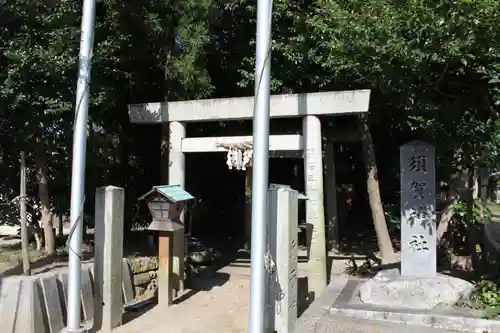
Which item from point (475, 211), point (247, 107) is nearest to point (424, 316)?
point (475, 211)

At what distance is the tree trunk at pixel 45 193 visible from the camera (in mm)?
9781

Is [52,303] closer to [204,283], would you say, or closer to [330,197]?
[204,283]

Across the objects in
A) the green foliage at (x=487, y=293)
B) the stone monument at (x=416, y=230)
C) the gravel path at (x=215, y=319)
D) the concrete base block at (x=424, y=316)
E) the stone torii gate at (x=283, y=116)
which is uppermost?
the stone torii gate at (x=283, y=116)

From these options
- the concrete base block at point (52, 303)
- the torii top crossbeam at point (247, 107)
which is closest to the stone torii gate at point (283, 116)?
the torii top crossbeam at point (247, 107)

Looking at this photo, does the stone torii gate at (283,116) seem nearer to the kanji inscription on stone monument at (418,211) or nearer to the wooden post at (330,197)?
the kanji inscription on stone monument at (418,211)

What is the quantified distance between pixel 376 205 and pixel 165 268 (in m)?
4.64

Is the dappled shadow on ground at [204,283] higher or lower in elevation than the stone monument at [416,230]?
lower

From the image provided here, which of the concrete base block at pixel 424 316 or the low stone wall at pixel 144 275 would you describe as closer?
the concrete base block at pixel 424 316

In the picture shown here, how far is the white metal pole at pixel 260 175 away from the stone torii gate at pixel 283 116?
2.60 metres

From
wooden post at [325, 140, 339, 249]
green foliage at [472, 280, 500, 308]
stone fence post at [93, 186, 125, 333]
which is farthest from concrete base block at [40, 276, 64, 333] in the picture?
wooden post at [325, 140, 339, 249]

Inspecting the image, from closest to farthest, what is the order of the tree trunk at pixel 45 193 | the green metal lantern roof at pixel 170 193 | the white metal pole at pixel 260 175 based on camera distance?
the white metal pole at pixel 260 175
the green metal lantern roof at pixel 170 193
the tree trunk at pixel 45 193

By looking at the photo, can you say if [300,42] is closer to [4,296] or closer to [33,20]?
[33,20]

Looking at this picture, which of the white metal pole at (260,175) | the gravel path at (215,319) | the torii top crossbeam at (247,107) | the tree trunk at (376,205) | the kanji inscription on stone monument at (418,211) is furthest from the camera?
the tree trunk at (376,205)

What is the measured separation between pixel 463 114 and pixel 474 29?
5.70ft
